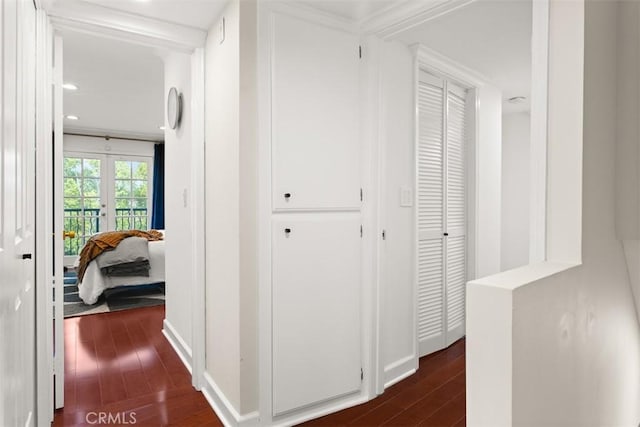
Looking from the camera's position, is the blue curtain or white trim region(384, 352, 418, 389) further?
the blue curtain

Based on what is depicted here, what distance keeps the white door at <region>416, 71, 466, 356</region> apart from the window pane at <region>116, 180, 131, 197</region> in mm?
5787

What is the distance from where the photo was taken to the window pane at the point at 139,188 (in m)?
6.90

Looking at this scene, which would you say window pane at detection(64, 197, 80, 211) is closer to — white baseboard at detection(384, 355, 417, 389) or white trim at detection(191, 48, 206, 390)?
white trim at detection(191, 48, 206, 390)

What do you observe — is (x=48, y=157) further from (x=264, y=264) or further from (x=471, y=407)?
(x=471, y=407)

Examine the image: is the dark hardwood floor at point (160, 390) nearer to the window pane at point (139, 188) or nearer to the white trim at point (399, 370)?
the white trim at point (399, 370)

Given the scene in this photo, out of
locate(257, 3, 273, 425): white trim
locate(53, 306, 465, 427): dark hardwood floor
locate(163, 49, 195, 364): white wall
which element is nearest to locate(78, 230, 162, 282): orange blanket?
locate(53, 306, 465, 427): dark hardwood floor

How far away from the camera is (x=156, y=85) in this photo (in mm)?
4059

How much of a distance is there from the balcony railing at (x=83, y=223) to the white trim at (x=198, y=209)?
5116 mm

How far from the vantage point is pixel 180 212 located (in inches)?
114

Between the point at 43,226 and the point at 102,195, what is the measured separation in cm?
520

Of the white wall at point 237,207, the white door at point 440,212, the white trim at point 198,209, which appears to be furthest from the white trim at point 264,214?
the white door at point 440,212

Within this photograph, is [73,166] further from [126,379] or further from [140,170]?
[126,379]

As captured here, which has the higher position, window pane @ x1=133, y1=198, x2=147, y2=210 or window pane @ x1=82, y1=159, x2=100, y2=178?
window pane @ x1=82, y1=159, x2=100, y2=178

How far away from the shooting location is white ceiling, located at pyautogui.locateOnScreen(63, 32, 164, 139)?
3100 millimetres
